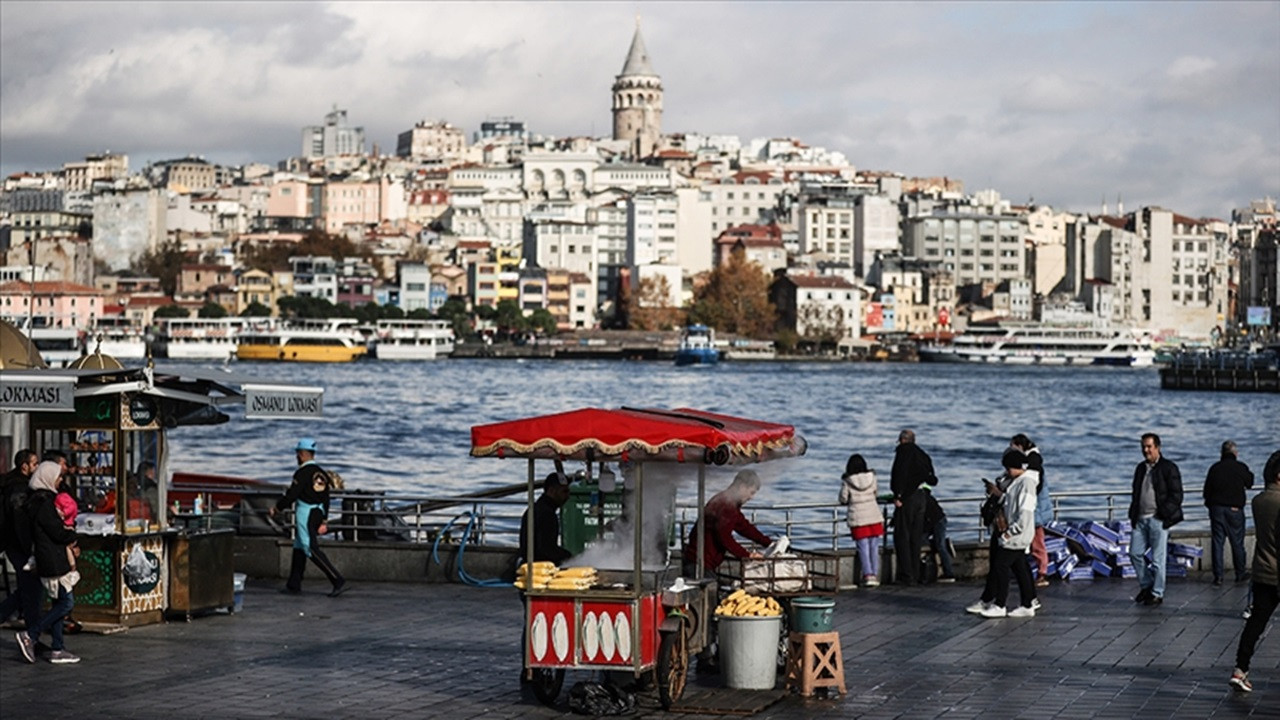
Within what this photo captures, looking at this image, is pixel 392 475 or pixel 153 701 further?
pixel 392 475

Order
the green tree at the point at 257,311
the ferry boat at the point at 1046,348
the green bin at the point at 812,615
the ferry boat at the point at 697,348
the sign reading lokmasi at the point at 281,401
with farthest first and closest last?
1. the ferry boat at the point at 1046,348
2. the green tree at the point at 257,311
3. the ferry boat at the point at 697,348
4. the sign reading lokmasi at the point at 281,401
5. the green bin at the point at 812,615

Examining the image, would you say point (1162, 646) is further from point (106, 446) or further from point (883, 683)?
point (106, 446)

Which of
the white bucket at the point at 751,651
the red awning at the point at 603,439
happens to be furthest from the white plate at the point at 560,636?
the white bucket at the point at 751,651

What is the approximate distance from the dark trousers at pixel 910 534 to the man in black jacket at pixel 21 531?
22.0ft

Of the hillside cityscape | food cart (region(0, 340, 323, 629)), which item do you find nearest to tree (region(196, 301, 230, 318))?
the hillside cityscape

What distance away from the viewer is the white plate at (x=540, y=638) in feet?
34.6

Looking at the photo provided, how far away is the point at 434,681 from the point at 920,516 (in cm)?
569

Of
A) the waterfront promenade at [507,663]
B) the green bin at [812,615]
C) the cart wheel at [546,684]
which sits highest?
the green bin at [812,615]

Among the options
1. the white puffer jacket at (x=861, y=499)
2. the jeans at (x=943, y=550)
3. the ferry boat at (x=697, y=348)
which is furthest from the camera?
the ferry boat at (x=697, y=348)

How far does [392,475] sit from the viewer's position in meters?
46.5

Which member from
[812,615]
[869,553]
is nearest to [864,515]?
[869,553]

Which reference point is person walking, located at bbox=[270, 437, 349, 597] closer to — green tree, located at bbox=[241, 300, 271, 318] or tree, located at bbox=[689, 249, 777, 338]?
green tree, located at bbox=[241, 300, 271, 318]

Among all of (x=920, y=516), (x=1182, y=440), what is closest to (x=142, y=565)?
(x=920, y=516)

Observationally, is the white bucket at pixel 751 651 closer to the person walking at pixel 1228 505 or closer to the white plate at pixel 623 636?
the white plate at pixel 623 636
